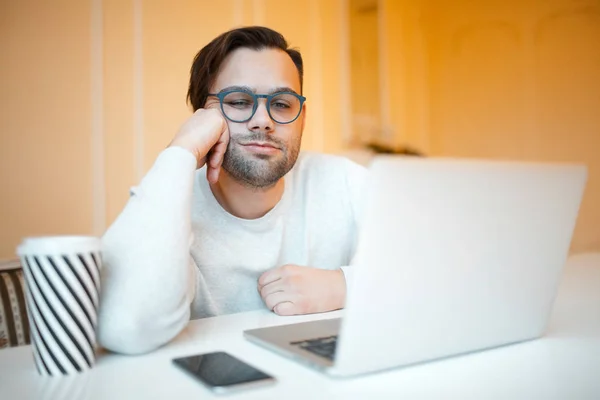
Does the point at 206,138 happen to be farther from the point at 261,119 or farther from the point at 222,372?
the point at 222,372

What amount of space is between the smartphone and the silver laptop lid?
9 centimetres

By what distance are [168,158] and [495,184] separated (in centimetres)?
55

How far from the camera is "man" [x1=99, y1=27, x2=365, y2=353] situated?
804 millimetres

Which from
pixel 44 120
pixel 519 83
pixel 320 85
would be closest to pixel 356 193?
pixel 44 120

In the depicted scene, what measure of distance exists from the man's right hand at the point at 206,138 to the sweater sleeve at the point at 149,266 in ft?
0.33

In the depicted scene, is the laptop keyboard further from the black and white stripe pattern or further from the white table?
the black and white stripe pattern

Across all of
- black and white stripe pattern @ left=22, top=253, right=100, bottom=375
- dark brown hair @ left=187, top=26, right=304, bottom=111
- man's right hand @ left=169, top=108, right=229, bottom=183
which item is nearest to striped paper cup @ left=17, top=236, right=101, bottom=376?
black and white stripe pattern @ left=22, top=253, right=100, bottom=375

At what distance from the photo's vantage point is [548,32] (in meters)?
3.73

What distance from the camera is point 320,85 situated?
3.67 meters

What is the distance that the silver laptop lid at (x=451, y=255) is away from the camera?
22.0 inches

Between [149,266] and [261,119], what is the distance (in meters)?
0.56

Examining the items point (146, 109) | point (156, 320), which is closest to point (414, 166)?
point (156, 320)

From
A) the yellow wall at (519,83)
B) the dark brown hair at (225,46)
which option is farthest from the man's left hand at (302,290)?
the yellow wall at (519,83)

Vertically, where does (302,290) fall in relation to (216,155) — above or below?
below
